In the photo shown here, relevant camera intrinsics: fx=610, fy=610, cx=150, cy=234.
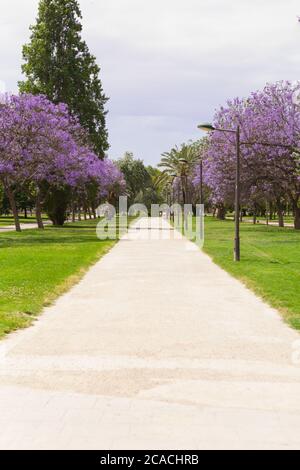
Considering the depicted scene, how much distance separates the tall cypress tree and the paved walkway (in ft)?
164

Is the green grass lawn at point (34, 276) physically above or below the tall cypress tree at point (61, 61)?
below

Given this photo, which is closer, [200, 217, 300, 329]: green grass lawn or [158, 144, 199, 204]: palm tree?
[200, 217, 300, 329]: green grass lawn

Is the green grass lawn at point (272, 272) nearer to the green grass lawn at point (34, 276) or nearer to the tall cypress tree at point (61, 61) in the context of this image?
the green grass lawn at point (34, 276)

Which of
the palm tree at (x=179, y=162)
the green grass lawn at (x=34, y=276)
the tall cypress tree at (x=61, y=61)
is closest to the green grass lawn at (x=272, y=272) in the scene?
the green grass lawn at (x=34, y=276)

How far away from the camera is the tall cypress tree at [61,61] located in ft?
195

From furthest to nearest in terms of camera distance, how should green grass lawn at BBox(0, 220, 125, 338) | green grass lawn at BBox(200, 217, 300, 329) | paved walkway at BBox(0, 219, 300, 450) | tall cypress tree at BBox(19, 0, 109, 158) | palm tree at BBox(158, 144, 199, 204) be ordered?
palm tree at BBox(158, 144, 199, 204), tall cypress tree at BBox(19, 0, 109, 158), green grass lawn at BBox(200, 217, 300, 329), green grass lawn at BBox(0, 220, 125, 338), paved walkway at BBox(0, 219, 300, 450)

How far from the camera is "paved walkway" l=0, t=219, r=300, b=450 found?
5.05 meters

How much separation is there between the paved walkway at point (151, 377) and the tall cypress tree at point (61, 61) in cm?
4998

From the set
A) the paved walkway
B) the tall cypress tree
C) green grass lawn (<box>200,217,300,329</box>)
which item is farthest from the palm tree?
the paved walkway

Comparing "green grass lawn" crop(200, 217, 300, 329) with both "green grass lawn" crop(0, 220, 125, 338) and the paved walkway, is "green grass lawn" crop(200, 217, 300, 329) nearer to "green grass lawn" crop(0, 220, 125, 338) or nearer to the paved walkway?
the paved walkway
